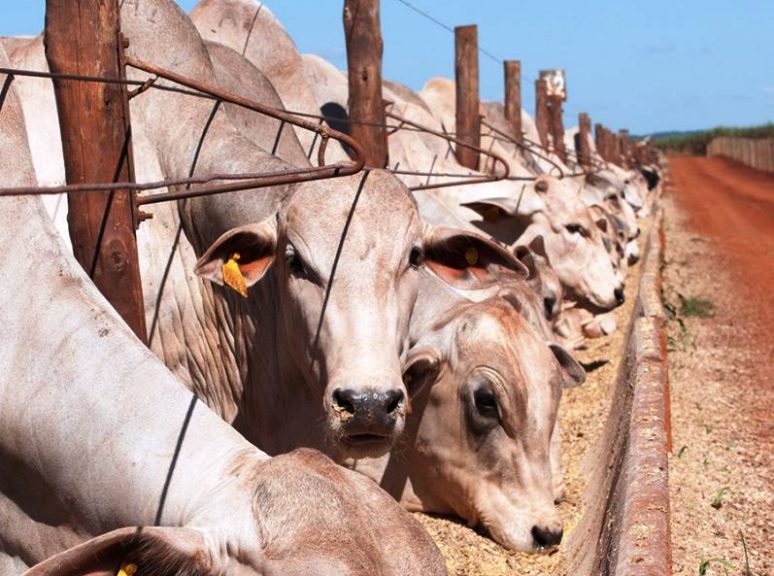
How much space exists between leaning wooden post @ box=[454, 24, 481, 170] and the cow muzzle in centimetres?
745

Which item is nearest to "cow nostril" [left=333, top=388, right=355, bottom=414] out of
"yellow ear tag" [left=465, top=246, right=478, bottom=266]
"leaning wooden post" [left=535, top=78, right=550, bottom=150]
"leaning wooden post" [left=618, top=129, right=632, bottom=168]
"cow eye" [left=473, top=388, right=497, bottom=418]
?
"yellow ear tag" [left=465, top=246, right=478, bottom=266]

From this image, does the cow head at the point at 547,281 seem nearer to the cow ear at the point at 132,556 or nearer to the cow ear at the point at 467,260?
the cow ear at the point at 467,260

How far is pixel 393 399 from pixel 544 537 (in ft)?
5.24

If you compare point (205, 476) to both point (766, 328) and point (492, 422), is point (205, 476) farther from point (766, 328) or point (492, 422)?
point (766, 328)

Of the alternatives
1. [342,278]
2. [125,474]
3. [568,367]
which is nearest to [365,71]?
[568,367]

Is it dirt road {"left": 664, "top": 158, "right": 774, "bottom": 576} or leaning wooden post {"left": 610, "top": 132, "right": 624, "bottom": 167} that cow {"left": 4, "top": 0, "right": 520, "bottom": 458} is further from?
leaning wooden post {"left": 610, "top": 132, "right": 624, "bottom": 167}

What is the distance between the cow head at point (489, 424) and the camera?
5.60 metres

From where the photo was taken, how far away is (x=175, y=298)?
5402 mm

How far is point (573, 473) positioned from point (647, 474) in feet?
6.50

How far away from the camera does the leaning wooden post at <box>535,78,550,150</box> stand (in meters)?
20.0

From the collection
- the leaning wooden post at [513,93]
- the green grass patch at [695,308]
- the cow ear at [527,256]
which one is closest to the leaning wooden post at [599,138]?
the leaning wooden post at [513,93]

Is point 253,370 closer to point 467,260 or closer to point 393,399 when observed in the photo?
point 467,260

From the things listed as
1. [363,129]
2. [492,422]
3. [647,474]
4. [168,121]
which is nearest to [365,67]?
[363,129]

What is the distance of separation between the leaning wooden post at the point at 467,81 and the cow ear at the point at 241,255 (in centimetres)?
675
